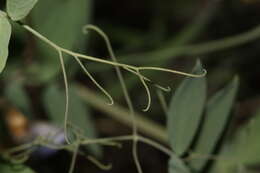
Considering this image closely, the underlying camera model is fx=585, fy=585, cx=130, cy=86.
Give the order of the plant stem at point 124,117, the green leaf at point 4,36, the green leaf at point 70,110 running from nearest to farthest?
the green leaf at point 4,36
the green leaf at point 70,110
the plant stem at point 124,117

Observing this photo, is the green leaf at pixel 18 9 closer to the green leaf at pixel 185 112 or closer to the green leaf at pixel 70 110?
the green leaf at pixel 185 112

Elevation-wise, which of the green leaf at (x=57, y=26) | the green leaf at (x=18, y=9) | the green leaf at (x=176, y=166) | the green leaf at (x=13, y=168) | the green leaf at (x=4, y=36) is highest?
the green leaf at (x=18, y=9)

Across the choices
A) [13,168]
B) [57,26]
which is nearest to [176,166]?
[13,168]

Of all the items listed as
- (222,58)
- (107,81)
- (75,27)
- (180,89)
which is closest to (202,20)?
(222,58)

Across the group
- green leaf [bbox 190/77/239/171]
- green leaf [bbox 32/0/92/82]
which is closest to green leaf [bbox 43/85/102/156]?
green leaf [bbox 32/0/92/82]

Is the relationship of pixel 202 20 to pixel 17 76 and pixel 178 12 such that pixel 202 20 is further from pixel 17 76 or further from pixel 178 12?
pixel 17 76

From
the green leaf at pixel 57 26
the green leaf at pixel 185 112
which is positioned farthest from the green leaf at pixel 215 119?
the green leaf at pixel 57 26

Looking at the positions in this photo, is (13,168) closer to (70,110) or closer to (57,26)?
(70,110)
